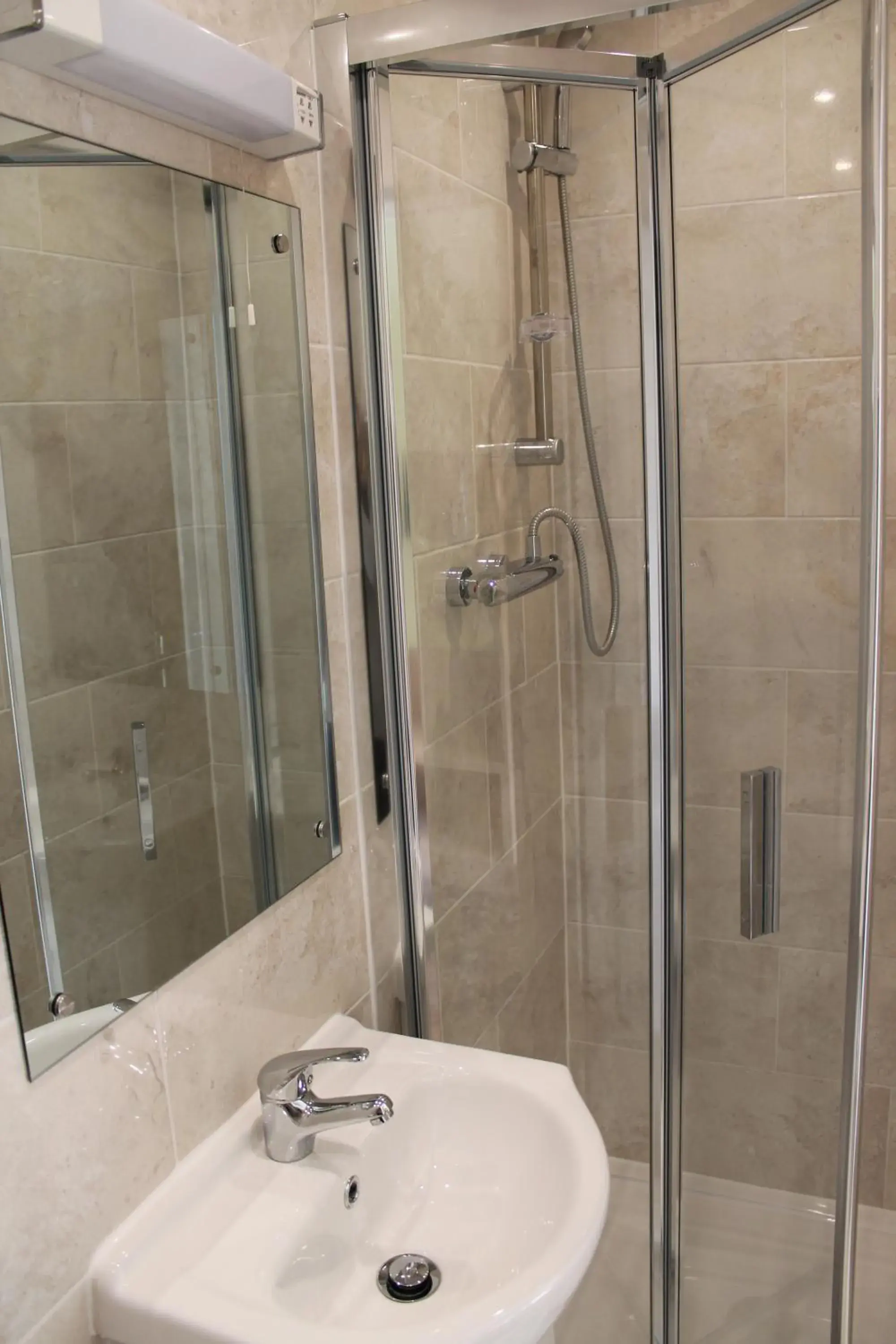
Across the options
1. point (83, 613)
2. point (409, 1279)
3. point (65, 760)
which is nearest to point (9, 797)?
point (65, 760)

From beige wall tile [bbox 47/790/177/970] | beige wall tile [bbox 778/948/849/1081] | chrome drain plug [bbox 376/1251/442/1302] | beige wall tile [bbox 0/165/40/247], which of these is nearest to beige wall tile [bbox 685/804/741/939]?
beige wall tile [bbox 778/948/849/1081]

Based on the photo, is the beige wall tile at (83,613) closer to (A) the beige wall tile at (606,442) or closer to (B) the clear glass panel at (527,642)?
(B) the clear glass panel at (527,642)

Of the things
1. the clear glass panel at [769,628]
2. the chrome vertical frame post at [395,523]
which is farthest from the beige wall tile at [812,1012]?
the chrome vertical frame post at [395,523]

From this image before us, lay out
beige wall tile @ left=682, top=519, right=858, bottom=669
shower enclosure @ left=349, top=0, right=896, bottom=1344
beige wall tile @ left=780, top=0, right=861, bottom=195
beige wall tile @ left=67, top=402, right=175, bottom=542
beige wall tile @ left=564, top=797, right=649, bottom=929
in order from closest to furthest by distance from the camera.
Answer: beige wall tile @ left=67, top=402, right=175, bottom=542, beige wall tile @ left=780, top=0, right=861, bottom=195, shower enclosure @ left=349, top=0, right=896, bottom=1344, beige wall tile @ left=682, top=519, right=858, bottom=669, beige wall tile @ left=564, top=797, right=649, bottom=929

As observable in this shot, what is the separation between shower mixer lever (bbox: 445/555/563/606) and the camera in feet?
5.17

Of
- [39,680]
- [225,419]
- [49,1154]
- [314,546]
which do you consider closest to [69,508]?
[39,680]

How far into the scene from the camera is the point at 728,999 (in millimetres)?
1706

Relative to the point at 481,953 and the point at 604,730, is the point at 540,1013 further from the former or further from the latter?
the point at 604,730

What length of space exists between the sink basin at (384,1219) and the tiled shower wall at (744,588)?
53 centimetres

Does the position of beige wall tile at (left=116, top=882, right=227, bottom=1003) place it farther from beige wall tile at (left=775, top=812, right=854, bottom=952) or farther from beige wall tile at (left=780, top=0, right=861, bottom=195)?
beige wall tile at (left=780, top=0, right=861, bottom=195)

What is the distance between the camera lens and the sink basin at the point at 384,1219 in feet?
3.02

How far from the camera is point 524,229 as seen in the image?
1550mm

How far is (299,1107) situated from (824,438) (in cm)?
108

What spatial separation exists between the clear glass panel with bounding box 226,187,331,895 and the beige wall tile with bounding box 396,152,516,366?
0.23 metres
